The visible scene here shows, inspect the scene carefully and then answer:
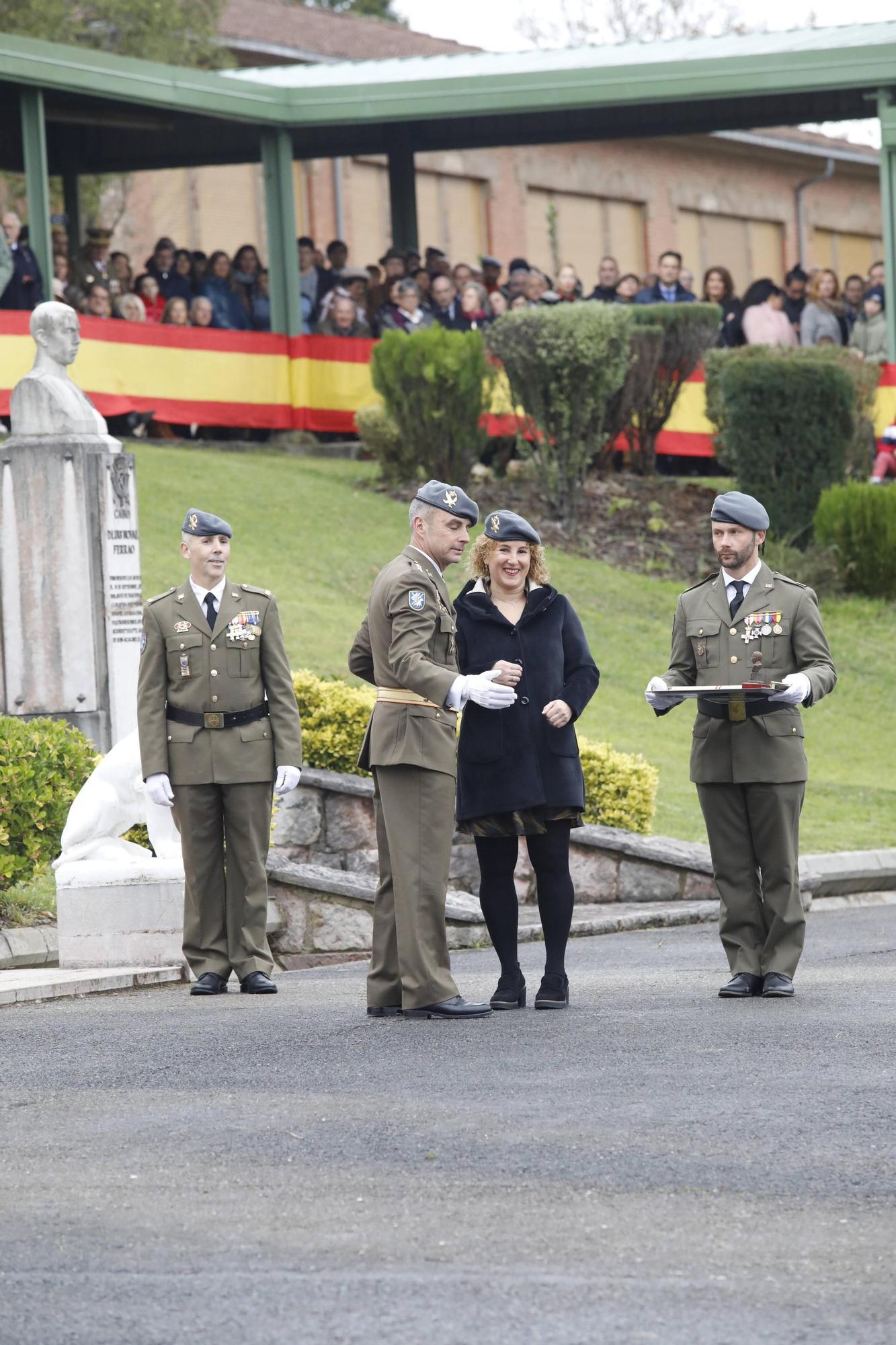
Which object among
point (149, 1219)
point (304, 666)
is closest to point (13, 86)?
point (304, 666)

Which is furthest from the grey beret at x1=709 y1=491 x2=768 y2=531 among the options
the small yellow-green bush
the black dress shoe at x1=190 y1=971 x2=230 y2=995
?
the small yellow-green bush

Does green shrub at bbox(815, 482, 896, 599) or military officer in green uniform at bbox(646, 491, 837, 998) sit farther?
green shrub at bbox(815, 482, 896, 599)

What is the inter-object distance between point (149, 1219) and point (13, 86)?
21.0 metres

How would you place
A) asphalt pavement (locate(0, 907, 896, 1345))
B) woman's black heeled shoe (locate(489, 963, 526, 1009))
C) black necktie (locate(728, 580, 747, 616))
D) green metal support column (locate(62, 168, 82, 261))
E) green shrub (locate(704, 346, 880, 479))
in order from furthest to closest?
green metal support column (locate(62, 168, 82, 261)) → green shrub (locate(704, 346, 880, 479)) → black necktie (locate(728, 580, 747, 616)) → woman's black heeled shoe (locate(489, 963, 526, 1009)) → asphalt pavement (locate(0, 907, 896, 1345))

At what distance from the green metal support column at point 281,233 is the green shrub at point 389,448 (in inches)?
105

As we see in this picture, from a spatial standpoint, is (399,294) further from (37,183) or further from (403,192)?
(403,192)

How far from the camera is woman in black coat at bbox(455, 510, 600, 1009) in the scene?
8.11m

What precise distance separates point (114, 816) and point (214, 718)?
101cm

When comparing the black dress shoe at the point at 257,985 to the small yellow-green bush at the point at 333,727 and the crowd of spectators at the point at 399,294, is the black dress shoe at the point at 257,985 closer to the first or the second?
the small yellow-green bush at the point at 333,727

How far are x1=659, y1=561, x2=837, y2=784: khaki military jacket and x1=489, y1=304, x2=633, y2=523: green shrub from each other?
1296 centimetres

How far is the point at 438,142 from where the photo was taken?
2928 centimetres

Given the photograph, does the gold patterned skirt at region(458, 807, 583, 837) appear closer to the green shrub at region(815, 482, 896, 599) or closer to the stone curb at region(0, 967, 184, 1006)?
→ the stone curb at region(0, 967, 184, 1006)

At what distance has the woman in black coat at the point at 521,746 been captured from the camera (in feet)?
26.6

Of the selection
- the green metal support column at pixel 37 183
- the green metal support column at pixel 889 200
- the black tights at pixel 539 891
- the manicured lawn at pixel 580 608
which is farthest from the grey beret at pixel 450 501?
the green metal support column at pixel 889 200
